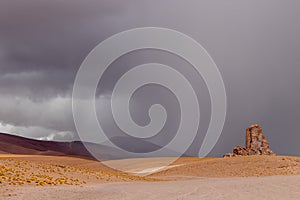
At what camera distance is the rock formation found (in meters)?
54.8

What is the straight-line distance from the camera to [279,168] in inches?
1457

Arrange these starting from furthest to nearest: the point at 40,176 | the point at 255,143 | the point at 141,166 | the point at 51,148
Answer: the point at 51,148 → the point at 141,166 → the point at 255,143 → the point at 40,176

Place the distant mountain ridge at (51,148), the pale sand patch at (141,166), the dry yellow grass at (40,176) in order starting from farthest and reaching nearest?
1. the distant mountain ridge at (51,148)
2. the pale sand patch at (141,166)
3. the dry yellow grass at (40,176)

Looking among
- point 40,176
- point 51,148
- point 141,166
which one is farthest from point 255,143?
point 51,148

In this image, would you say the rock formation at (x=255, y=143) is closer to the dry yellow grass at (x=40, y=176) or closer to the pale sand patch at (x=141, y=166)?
the pale sand patch at (x=141, y=166)

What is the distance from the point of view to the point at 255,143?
181ft

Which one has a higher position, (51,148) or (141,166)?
(51,148)

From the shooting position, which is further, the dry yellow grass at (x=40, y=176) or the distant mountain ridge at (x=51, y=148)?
the distant mountain ridge at (x=51, y=148)

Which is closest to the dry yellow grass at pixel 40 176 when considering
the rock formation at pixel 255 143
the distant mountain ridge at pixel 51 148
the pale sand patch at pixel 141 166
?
the pale sand patch at pixel 141 166

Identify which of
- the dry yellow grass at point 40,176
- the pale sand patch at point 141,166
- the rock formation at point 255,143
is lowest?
the pale sand patch at point 141,166

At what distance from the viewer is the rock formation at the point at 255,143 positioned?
54781mm

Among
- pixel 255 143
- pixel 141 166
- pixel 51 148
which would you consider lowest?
pixel 141 166

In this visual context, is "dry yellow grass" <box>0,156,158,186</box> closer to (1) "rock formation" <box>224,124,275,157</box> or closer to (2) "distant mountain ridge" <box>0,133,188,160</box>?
(1) "rock formation" <box>224,124,275,157</box>

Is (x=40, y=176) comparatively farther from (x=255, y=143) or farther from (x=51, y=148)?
(x=51, y=148)
